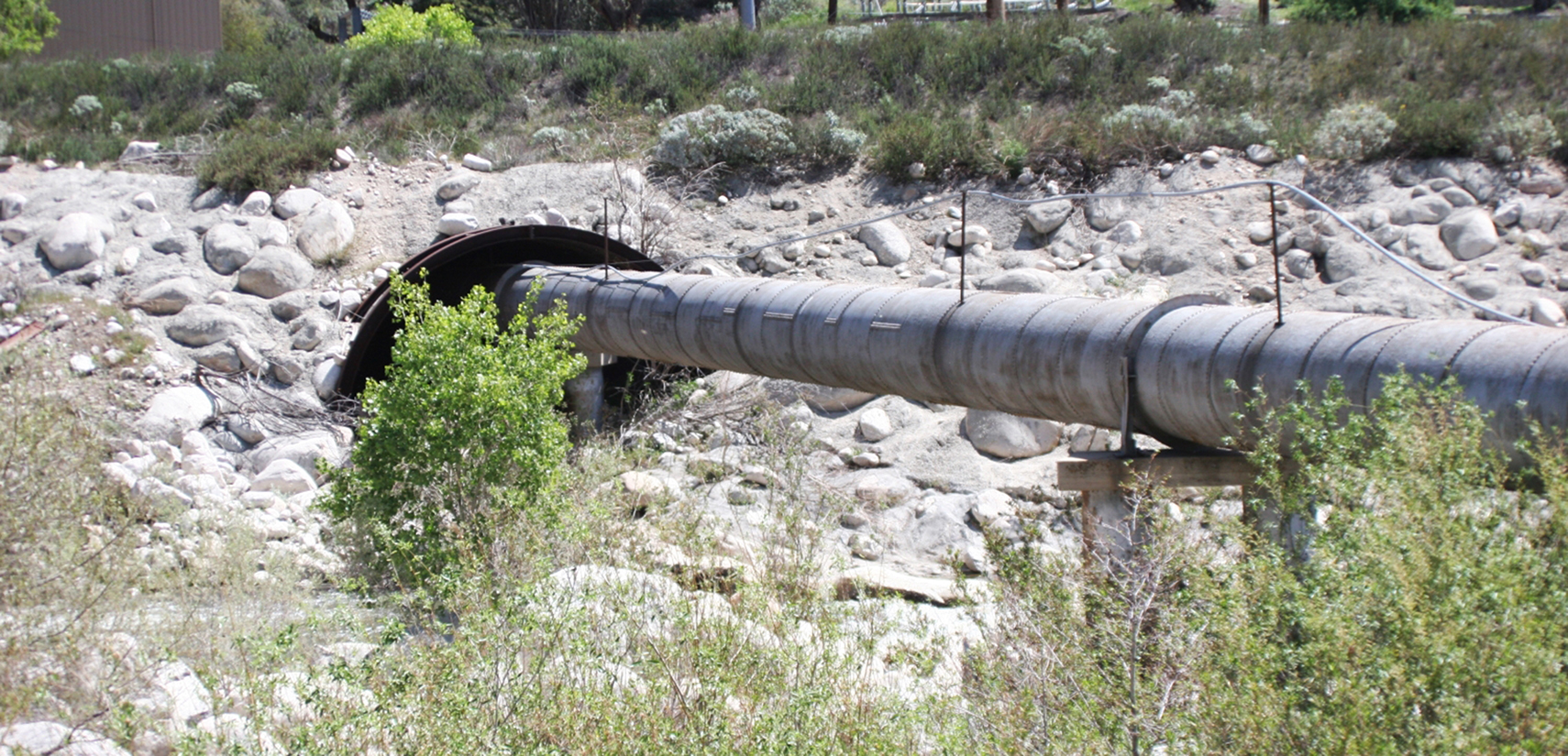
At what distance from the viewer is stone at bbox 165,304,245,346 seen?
38.0 feet

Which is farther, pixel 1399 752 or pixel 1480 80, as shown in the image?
pixel 1480 80

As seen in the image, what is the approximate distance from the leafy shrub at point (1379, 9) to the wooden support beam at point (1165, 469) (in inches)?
988

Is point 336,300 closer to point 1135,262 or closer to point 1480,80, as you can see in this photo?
point 1135,262

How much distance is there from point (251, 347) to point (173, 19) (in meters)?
21.2

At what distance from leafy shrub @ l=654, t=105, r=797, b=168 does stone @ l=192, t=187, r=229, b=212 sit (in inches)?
222

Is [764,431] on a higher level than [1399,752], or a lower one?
lower


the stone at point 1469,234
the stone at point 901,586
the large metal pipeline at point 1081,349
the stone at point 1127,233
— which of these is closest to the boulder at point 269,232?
the large metal pipeline at point 1081,349

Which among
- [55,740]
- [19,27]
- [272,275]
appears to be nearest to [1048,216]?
[272,275]

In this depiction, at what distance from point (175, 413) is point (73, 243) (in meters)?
3.59

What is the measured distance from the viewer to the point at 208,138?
16594 mm

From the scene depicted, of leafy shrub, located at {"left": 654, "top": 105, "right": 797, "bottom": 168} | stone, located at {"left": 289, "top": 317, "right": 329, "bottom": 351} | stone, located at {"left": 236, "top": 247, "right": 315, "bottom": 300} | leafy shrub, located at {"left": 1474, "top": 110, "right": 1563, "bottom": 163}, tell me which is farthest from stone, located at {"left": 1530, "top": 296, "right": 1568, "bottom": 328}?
stone, located at {"left": 236, "top": 247, "right": 315, "bottom": 300}

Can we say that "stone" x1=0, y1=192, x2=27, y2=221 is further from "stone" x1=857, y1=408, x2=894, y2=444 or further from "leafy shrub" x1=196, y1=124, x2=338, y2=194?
"stone" x1=857, y1=408, x2=894, y2=444

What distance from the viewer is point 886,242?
1342 centimetres

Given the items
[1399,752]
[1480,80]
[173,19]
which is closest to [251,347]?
[1399,752]
